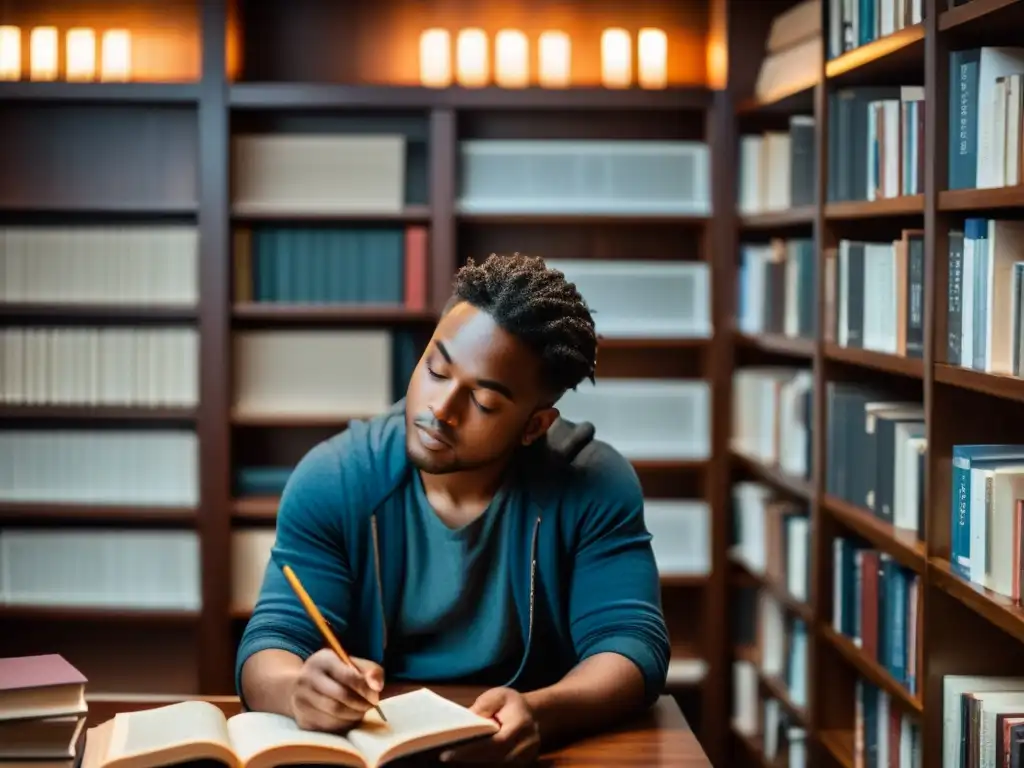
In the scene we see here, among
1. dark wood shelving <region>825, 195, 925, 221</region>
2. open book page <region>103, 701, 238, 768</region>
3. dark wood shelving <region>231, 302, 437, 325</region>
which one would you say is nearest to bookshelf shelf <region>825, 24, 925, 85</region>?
dark wood shelving <region>825, 195, 925, 221</region>

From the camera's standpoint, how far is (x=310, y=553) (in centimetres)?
201

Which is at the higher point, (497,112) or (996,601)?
(497,112)

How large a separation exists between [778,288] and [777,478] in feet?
1.66

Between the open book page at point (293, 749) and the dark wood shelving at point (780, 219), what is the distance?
205 centimetres

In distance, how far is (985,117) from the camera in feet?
7.55

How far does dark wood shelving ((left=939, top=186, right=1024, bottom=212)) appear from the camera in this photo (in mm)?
2109

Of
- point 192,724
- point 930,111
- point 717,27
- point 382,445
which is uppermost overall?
point 717,27

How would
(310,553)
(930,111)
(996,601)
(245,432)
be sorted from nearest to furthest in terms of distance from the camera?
(310,553) → (996,601) → (930,111) → (245,432)

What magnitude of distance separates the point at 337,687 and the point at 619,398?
2576 millimetres

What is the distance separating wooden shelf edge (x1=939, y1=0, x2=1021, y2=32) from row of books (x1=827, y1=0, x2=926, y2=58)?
0.55 ft

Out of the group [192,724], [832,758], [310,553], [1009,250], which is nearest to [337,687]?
[192,724]

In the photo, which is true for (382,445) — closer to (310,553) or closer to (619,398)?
(310,553)

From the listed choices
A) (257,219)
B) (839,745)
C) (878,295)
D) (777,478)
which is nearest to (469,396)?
(878,295)

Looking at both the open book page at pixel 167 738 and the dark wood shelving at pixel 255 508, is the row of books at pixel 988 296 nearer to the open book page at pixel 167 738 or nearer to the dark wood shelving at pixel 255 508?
the open book page at pixel 167 738
